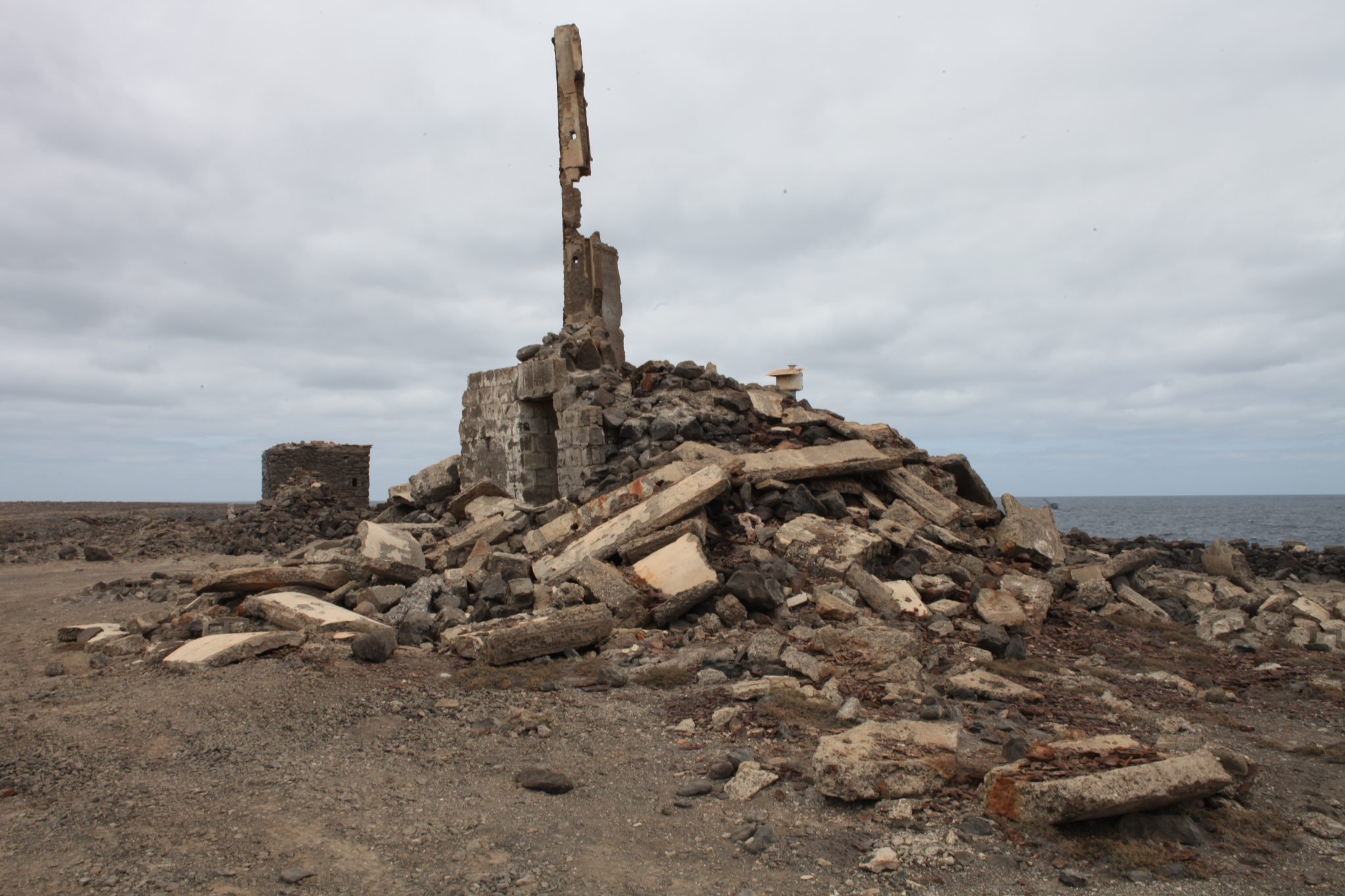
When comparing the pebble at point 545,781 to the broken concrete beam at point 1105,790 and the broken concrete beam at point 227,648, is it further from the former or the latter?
the broken concrete beam at point 227,648

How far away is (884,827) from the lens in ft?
11.3

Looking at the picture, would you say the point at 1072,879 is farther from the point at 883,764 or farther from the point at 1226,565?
the point at 1226,565

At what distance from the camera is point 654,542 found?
7863 mm

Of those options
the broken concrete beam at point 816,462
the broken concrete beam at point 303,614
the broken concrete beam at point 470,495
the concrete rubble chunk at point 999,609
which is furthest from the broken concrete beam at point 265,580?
the concrete rubble chunk at point 999,609

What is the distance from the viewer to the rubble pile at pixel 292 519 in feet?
52.5

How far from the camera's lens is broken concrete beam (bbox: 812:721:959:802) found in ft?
11.8

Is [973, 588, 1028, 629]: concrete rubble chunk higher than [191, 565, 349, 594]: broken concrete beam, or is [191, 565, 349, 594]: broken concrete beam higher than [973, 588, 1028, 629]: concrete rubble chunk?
[191, 565, 349, 594]: broken concrete beam

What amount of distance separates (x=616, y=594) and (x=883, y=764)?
3.56 metres

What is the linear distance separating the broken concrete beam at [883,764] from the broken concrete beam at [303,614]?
3.77 m

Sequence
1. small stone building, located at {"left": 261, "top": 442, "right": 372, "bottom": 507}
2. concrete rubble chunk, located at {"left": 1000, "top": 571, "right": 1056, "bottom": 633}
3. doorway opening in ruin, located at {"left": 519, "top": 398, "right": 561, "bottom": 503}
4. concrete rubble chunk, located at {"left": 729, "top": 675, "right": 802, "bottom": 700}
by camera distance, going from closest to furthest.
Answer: concrete rubble chunk, located at {"left": 729, "top": 675, "right": 802, "bottom": 700}, concrete rubble chunk, located at {"left": 1000, "top": 571, "right": 1056, "bottom": 633}, doorway opening in ruin, located at {"left": 519, "top": 398, "right": 561, "bottom": 503}, small stone building, located at {"left": 261, "top": 442, "right": 372, "bottom": 507}

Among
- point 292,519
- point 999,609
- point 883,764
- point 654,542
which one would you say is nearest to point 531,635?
point 654,542

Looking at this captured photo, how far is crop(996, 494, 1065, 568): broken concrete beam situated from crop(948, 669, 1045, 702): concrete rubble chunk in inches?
146

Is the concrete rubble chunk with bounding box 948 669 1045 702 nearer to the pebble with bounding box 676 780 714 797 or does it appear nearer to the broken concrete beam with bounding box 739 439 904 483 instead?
the pebble with bounding box 676 780 714 797

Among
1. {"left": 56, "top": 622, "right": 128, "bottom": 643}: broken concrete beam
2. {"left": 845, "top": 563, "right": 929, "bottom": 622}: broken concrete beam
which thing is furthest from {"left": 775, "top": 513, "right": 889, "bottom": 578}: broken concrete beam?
{"left": 56, "top": 622, "right": 128, "bottom": 643}: broken concrete beam
